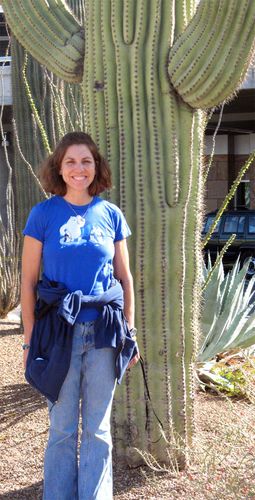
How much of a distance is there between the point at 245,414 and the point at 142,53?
88.9 inches

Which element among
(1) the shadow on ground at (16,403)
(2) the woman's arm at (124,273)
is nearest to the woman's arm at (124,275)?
(2) the woman's arm at (124,273)

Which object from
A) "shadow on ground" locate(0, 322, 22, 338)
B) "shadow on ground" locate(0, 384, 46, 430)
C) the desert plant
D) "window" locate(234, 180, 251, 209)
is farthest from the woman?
"window" locate(234, 180, 251, 209)

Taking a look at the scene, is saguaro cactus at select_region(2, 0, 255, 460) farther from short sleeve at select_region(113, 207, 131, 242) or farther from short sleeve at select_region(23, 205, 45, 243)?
short sleeve at select_region(23, 205, 45, 243)

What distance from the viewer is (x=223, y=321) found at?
23.8ft

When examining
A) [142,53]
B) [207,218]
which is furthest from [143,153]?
[207,218]

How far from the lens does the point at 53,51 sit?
4711mm

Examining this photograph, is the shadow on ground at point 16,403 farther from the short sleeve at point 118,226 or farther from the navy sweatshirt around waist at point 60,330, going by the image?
the short sleeve at point 118,226

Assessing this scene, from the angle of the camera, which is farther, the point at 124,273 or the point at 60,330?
the point at 124,273

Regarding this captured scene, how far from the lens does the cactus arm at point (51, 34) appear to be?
15.4 feet

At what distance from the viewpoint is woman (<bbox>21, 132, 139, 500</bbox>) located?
3.63 metres

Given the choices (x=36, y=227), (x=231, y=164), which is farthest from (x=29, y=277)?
(x=231, y=164)

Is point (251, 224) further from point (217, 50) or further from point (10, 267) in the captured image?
point (217, 50)

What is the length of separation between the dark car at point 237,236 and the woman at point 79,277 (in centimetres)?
1391

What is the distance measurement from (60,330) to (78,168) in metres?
0.72
